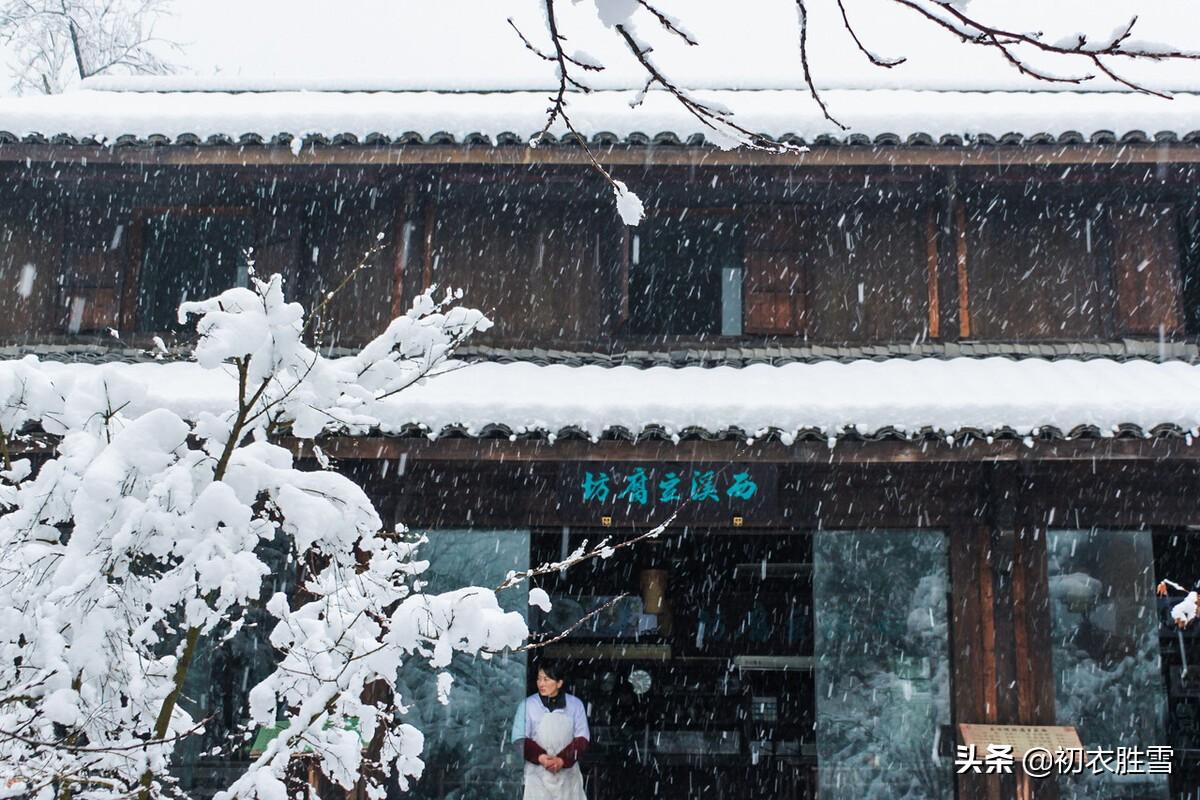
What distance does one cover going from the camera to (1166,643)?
11531 mm

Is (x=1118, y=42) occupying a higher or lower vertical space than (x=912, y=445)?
higher

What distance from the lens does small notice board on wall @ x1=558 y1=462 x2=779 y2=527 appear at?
26.0ft

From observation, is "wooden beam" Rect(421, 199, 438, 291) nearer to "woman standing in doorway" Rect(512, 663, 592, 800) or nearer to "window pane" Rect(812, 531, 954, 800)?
"woman standing in doorway" Rect(512, 663, 592, 800)

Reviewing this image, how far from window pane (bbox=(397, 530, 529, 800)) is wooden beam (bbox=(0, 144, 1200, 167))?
2985 mm

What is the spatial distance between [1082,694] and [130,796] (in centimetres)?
677

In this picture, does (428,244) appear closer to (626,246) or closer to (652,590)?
(626,246)

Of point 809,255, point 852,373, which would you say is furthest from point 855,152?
point 852,373

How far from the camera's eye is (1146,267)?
940 centimetres

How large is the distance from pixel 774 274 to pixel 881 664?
137 inches

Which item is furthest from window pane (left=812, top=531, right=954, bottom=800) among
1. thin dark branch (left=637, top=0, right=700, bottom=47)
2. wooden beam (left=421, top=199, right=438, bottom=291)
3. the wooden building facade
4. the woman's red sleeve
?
thin dark branch (left=637, top=0, right=700, bottom=47)

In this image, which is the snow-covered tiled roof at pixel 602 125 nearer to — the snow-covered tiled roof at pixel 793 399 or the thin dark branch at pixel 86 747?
the snow-covered tiled roof at pixel 793 399

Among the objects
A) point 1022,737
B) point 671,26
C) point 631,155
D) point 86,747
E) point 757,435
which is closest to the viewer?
point 671,26

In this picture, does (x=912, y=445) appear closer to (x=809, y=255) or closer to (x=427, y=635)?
(x=809, y=255)

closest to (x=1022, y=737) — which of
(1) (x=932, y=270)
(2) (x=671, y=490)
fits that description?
(2) (x=671, y=490)
